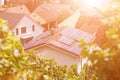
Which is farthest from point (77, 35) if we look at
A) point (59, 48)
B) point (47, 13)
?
point (47, 13)

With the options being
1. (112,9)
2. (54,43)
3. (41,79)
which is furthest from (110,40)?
(54,43)

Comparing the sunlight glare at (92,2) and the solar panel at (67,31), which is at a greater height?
the solar panel at (67,31)

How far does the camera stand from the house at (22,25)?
43072 mm

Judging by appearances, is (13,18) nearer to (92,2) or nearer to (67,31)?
(67,31)

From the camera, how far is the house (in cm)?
4307

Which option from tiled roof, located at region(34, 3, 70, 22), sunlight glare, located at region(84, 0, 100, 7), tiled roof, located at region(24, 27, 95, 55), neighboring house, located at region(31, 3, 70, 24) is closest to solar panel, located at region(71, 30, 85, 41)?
tiled roof, located at region(24, 27, 95, 55)

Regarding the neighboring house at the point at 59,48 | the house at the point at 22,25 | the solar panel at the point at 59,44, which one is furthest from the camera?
the house at the point at 22,25

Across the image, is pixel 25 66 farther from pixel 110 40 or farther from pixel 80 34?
pixel 80 34

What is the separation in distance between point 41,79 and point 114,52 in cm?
686

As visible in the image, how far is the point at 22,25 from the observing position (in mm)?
44000

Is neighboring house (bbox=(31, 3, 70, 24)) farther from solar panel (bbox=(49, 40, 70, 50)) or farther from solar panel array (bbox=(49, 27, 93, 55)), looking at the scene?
solar panel (bbox=(49, 40, 70, 50))

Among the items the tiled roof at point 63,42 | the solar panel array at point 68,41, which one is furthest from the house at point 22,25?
the tiled roof at point 63,42

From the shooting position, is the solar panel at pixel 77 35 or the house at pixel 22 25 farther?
the house at pixel 22 25

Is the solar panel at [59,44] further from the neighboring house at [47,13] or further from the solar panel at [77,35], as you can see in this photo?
the neighboring house at [47,13]
